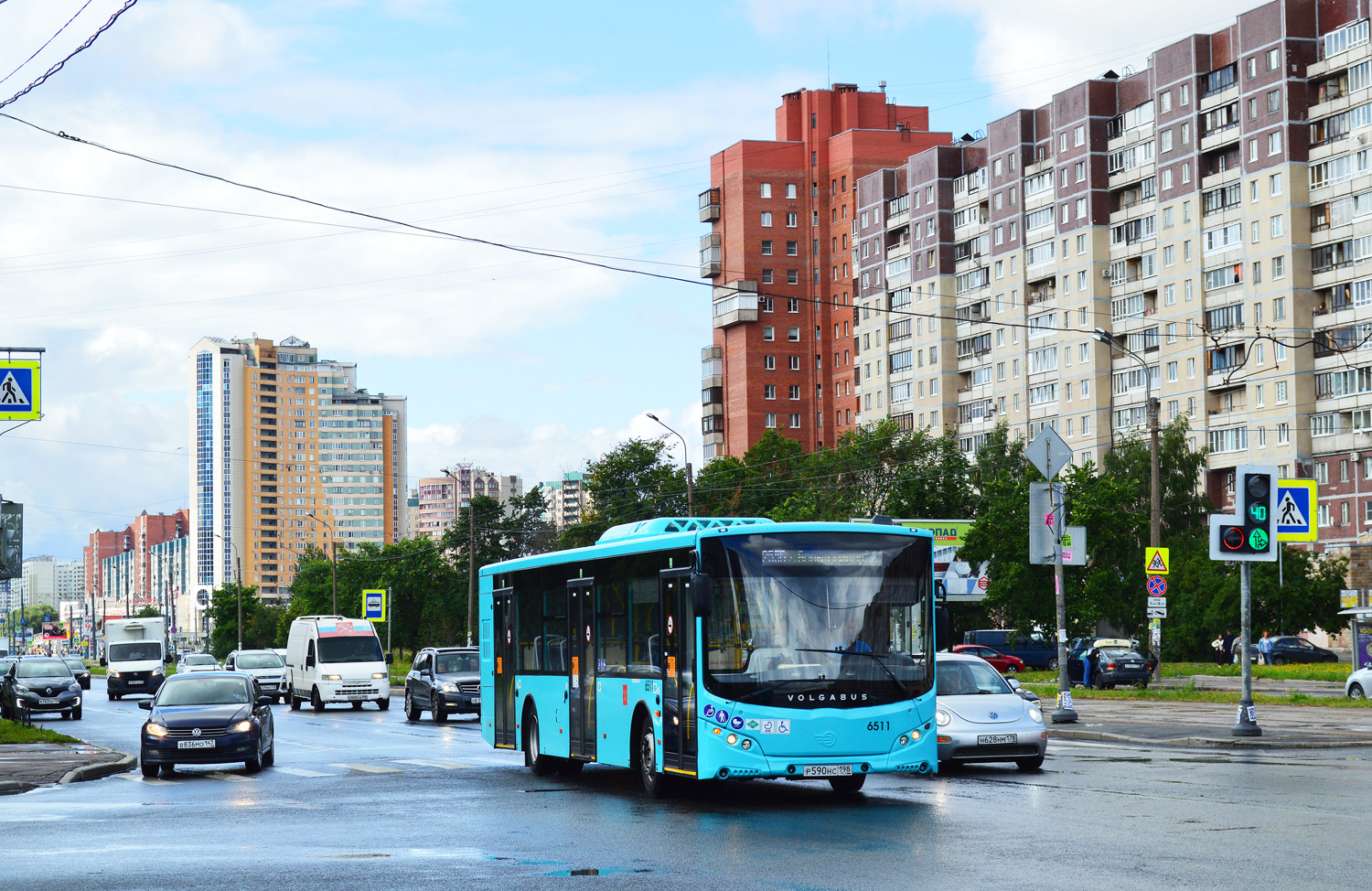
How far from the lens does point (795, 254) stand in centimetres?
13438

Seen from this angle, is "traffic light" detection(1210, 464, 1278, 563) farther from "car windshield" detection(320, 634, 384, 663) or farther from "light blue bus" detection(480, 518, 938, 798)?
"car windshield" detection(320, 634, 384, 663)

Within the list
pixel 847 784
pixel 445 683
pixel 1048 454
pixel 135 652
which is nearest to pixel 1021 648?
pixel 135 652

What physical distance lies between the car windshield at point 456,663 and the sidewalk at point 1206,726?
42.8 feet

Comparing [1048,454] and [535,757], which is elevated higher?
[1048,454]

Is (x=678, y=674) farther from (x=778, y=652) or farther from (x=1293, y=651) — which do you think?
(x=1293, y=651)

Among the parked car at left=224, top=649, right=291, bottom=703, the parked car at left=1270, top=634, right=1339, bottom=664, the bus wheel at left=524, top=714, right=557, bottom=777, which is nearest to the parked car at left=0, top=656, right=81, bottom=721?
the parked car at left=224, top=649, right=291, bottom=703

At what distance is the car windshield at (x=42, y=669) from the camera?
45.7m

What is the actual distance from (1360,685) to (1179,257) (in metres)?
58.3

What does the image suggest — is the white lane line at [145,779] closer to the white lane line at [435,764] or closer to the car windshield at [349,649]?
the white lane line at [435,764]

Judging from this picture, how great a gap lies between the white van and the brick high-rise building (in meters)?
84.9

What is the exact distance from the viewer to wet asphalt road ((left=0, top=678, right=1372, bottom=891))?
37.6 ft

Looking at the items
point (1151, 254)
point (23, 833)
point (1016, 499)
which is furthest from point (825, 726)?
point (1151, 254)

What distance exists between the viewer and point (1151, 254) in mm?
97312

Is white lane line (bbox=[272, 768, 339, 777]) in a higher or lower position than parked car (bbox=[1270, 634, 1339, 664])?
higher
